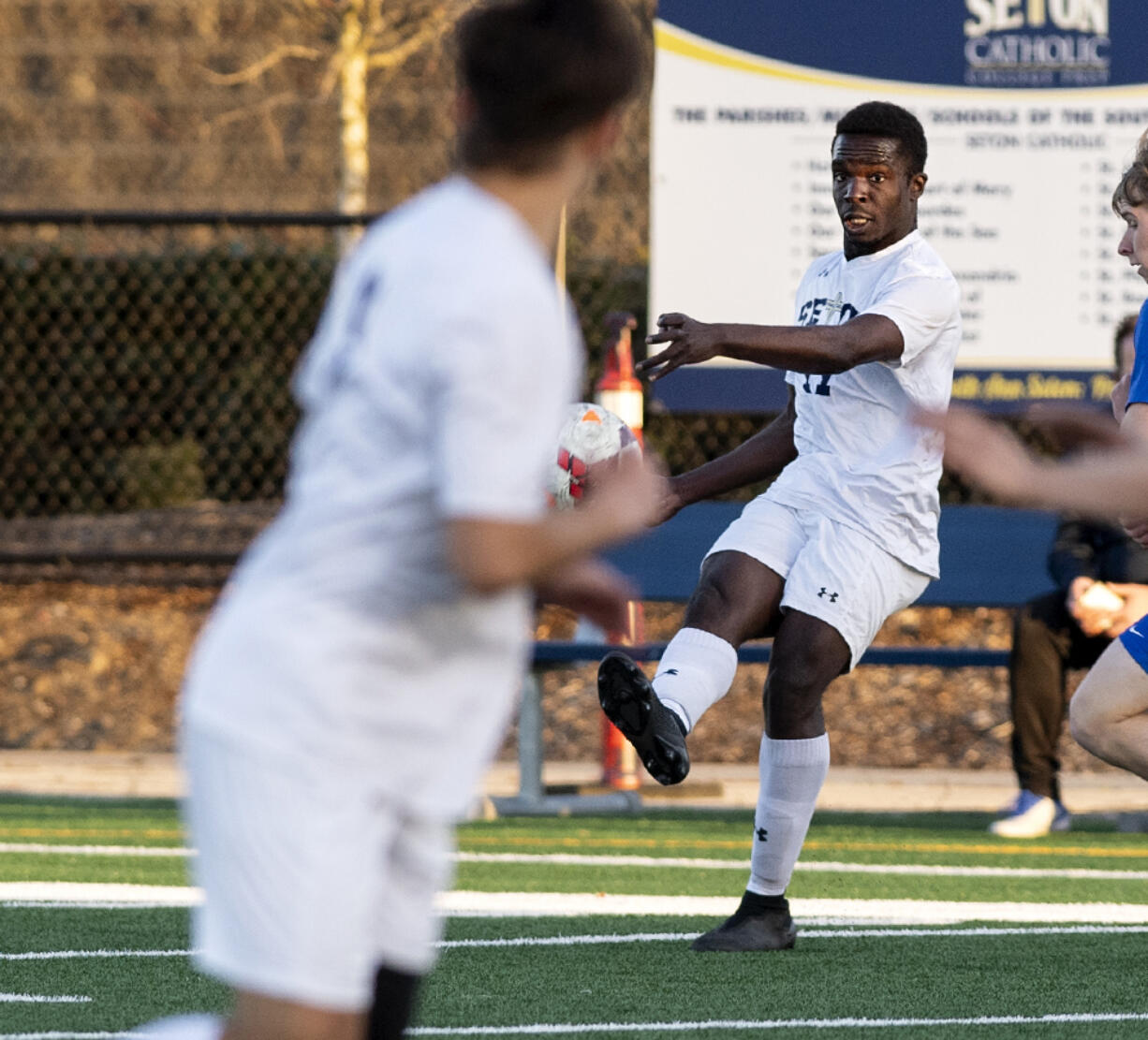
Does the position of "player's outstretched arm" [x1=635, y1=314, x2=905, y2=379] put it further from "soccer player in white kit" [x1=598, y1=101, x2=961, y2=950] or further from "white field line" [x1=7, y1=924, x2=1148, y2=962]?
"white field line" [x1=7, y1=924, x2=1148, y2=962]

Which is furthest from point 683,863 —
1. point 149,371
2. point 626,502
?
point 149,371

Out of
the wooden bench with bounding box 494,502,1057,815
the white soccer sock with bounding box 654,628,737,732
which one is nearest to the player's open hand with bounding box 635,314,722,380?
the white soccer sock with bounding box 654,628,737,732

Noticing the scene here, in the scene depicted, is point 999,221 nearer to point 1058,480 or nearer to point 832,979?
point 832,979

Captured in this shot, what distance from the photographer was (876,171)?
5.69 m

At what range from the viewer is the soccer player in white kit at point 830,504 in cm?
543

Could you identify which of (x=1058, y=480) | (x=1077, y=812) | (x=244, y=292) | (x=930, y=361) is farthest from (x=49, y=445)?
(x=1058, y=480)

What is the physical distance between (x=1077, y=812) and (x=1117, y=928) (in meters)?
3.47

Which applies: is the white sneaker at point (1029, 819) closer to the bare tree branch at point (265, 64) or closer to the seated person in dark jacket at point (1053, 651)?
the seated person in dark jacket at point (1053, 651)

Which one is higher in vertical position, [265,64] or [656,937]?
[265,64]

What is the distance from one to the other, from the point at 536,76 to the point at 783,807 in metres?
3.14

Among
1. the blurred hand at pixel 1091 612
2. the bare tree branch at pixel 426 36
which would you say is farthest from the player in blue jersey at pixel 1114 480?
the bare tree branch at pixel 426 36

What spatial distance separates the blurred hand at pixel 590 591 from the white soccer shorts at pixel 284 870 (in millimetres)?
335

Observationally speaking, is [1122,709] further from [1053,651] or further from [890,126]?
[1053,651]

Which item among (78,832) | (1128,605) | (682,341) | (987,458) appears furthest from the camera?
(78,832)
